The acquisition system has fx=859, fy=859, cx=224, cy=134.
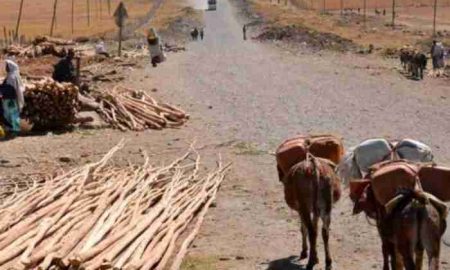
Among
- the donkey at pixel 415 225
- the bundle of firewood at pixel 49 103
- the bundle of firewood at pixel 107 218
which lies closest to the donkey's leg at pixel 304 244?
the bundle of firewood at pixel 107 218

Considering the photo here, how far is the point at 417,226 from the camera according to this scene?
6.91m

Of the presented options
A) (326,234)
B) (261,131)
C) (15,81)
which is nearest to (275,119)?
(261,131)

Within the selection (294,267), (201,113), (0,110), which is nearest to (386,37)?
(201,113)

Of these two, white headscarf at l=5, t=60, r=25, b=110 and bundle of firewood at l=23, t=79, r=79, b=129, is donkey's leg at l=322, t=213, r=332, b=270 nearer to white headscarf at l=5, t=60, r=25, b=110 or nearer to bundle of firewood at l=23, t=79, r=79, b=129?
white headscarf at l=5, t=60, r=25, b=110

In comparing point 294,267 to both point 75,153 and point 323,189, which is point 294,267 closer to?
point 323,189

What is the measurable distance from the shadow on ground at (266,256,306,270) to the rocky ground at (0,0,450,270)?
1 centimetres

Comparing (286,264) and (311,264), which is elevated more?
(311,264)

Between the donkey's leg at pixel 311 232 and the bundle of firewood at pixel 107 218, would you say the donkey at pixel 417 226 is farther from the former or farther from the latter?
the bundle of firewood at pixel 107 218

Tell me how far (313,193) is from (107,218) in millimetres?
2618

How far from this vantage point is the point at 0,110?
61.2ft

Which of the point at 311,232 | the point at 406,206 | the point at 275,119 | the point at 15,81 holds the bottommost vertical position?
the point at 275,119

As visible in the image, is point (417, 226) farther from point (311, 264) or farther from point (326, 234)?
point (311, 264)

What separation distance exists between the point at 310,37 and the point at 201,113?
35788mm

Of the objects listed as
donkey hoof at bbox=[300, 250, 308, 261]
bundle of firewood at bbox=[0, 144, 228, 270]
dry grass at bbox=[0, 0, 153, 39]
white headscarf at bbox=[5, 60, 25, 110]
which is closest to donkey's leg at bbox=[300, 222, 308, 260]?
donkey hoof at bbox=[300, 250, 308, 261]
